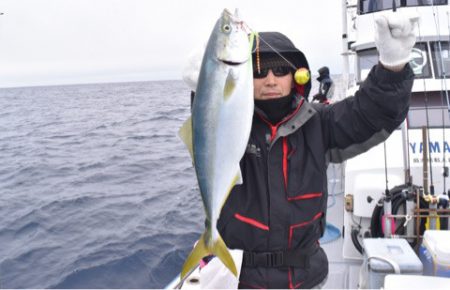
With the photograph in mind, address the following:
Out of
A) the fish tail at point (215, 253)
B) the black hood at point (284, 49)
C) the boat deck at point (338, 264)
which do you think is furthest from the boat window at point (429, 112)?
the fish tail at point (215, 253)

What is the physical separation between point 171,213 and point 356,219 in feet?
16.1

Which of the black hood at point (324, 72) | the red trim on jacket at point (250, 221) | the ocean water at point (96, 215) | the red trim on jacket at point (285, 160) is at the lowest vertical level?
the ocean water at point (96, 215)

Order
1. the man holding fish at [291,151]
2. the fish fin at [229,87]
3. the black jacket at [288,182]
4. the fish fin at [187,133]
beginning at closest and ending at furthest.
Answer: the fish fin at [229,87], the fish fin at [187,133], the man holding fish at [291,151], the black jacket at [288,182]

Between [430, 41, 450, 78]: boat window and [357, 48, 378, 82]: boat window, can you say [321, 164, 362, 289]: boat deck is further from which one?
[430, 41, 450, 78]: boat window

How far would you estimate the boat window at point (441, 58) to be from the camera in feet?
22.4

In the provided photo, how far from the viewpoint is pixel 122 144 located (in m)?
17.0

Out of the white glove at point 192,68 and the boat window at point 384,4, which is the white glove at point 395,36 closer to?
the white glove at point 192,68

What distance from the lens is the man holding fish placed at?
7.39ft

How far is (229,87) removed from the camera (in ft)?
6.28

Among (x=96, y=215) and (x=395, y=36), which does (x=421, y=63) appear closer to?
(x=395, y=36)

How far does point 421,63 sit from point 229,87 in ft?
20.2

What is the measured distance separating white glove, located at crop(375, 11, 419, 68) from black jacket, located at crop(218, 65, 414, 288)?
35 cm

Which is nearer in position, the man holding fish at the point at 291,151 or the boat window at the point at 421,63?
the man holding fish at the point at 291,151

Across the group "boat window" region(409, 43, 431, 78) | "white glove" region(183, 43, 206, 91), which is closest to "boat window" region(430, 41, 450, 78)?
"boat window" region(409, 43, 431, 78)
